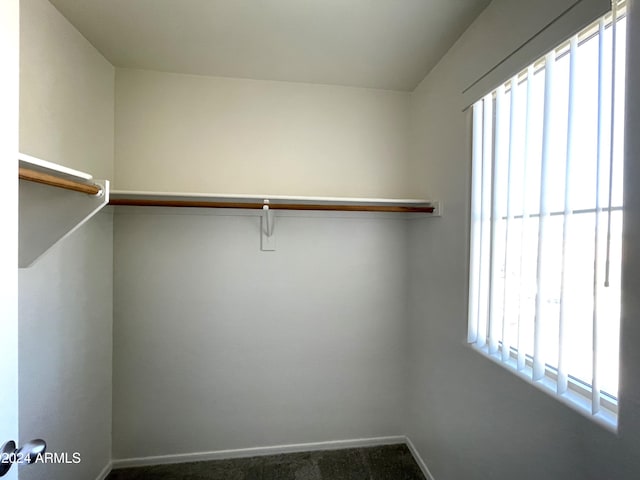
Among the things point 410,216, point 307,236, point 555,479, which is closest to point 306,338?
point 307,236

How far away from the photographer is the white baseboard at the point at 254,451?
1.83 m

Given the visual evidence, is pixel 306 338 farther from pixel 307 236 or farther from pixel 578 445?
pixel 578 445

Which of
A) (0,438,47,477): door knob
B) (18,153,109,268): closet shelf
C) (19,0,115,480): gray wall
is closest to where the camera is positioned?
(0,438,47,477): door knob

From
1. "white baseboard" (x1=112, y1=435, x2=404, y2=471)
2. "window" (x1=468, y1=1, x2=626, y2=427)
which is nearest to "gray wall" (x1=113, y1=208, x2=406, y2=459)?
"white baseboard" (x1=112, y1=435, x2=404, y2=471)

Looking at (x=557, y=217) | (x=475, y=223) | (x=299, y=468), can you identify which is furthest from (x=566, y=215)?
Answer: (x=299, y=468)

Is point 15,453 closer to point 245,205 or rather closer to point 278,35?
point 245,205

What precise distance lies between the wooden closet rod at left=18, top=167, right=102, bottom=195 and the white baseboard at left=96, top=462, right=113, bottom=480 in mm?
1789

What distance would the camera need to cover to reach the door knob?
2.18 ft

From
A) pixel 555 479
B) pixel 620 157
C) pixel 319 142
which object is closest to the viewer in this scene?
pixel 620 157

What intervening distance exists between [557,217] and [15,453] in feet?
5.55

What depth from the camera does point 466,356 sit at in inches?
54.8

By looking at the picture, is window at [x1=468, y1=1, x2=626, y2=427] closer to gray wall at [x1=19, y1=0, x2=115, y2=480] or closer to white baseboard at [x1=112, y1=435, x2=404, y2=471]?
white baseboard at [x1=112, y1=435, x2=404, y2=471]

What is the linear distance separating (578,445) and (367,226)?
1.45m

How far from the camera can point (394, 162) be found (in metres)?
2.04
